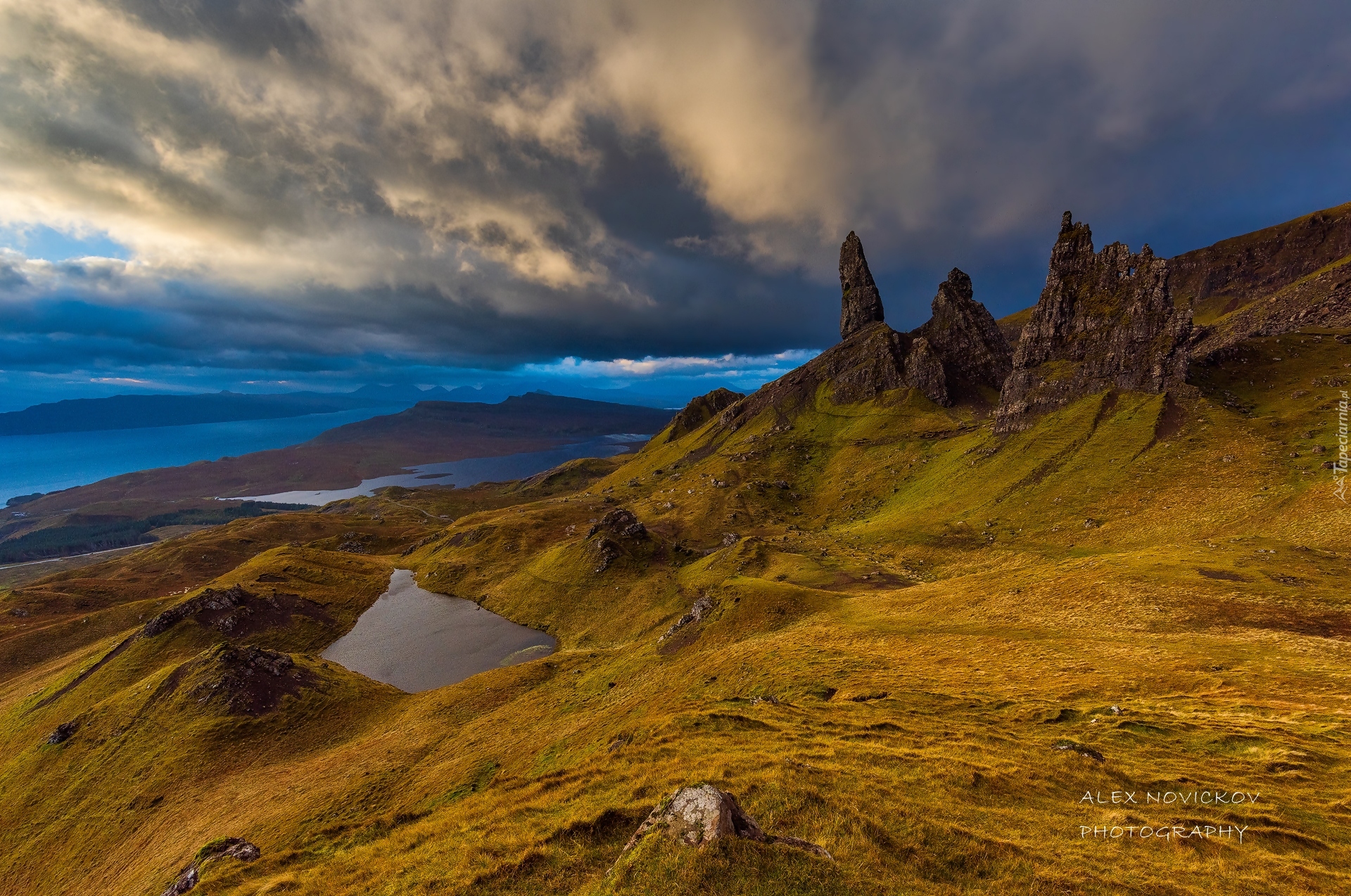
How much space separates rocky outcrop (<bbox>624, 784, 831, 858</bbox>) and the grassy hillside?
0.53 m

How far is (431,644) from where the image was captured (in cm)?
9869

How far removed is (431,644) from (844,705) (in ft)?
307

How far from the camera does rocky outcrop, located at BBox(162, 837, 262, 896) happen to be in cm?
2622

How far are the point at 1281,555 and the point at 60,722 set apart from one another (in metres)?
163

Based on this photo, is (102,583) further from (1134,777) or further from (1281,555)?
(1281,555)

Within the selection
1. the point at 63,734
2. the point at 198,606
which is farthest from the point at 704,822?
the point at 198,606

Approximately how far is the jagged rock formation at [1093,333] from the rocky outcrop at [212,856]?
499 feet

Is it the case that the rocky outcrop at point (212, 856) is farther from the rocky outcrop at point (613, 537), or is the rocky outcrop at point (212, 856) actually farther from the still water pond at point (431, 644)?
the rocky outcrop at point (613, 537)

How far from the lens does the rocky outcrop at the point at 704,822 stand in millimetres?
14648

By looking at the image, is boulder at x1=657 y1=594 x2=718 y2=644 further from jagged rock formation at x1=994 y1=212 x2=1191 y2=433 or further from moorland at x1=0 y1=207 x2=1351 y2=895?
jagged rock formation at x1=994 y1=212 x2=1191 y2=433

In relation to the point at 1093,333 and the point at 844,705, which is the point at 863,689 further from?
the point at 1093,333

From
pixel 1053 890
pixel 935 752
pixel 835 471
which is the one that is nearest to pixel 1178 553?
pixel 935 752

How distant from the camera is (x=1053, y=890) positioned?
14.3 m

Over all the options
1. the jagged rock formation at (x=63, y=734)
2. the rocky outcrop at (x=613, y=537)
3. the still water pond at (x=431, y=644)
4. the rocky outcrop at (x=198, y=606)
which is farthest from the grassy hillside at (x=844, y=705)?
the still water pond at (x=431, y=644)
